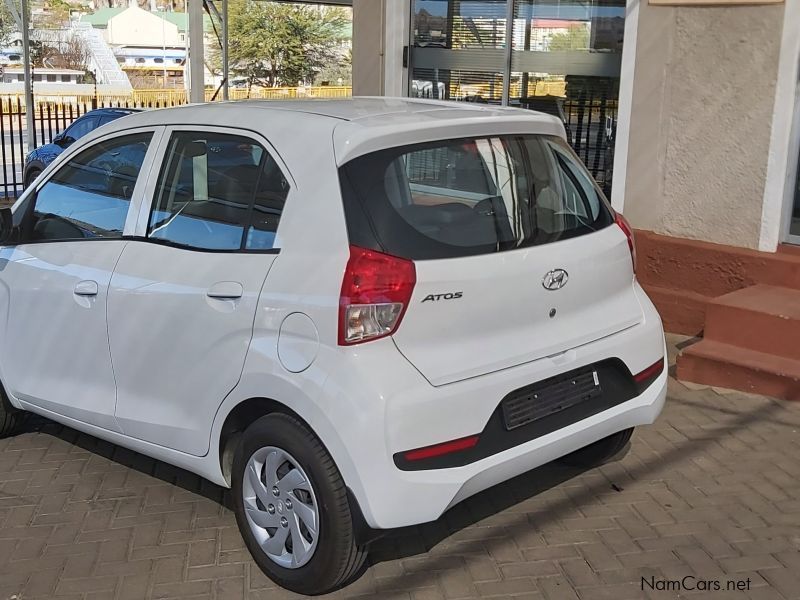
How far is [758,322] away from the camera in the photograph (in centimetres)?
581

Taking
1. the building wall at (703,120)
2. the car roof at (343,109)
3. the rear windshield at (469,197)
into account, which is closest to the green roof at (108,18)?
the building wall at (703,120)

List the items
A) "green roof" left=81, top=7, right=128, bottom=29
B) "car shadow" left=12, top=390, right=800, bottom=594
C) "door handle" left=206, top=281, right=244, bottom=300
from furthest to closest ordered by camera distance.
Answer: "green roof" left=81, top=7, right=128, bottom=29 → "car shadow" left=12, top=390, right=800, bottom=594 → "door handle" left=206, top=281, right=244, bottom=300

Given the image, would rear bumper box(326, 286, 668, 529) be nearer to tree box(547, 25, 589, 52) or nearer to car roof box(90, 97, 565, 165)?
car roof box(90, 97, 565, 165)

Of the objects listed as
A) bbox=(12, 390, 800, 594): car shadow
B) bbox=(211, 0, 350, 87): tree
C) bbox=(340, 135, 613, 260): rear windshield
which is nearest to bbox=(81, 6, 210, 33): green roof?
bbox=(211, 0, 350, 87): tree

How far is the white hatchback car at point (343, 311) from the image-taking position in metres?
3.12

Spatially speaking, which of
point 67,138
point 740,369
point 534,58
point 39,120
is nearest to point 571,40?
Result: point 534,58

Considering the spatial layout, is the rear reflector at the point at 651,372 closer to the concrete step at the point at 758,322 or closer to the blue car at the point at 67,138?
the concrete step at the point at 758,322

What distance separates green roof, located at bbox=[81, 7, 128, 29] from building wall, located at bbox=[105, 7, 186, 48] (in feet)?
7.82

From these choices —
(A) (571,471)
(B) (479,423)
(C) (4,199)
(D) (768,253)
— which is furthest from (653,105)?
(C) (4,199)

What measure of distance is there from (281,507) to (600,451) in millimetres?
1739

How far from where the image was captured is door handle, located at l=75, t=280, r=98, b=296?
4.04m

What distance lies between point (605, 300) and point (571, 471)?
113 cm

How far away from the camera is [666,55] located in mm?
6965

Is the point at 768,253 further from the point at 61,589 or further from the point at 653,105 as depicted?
the point at 61,589
